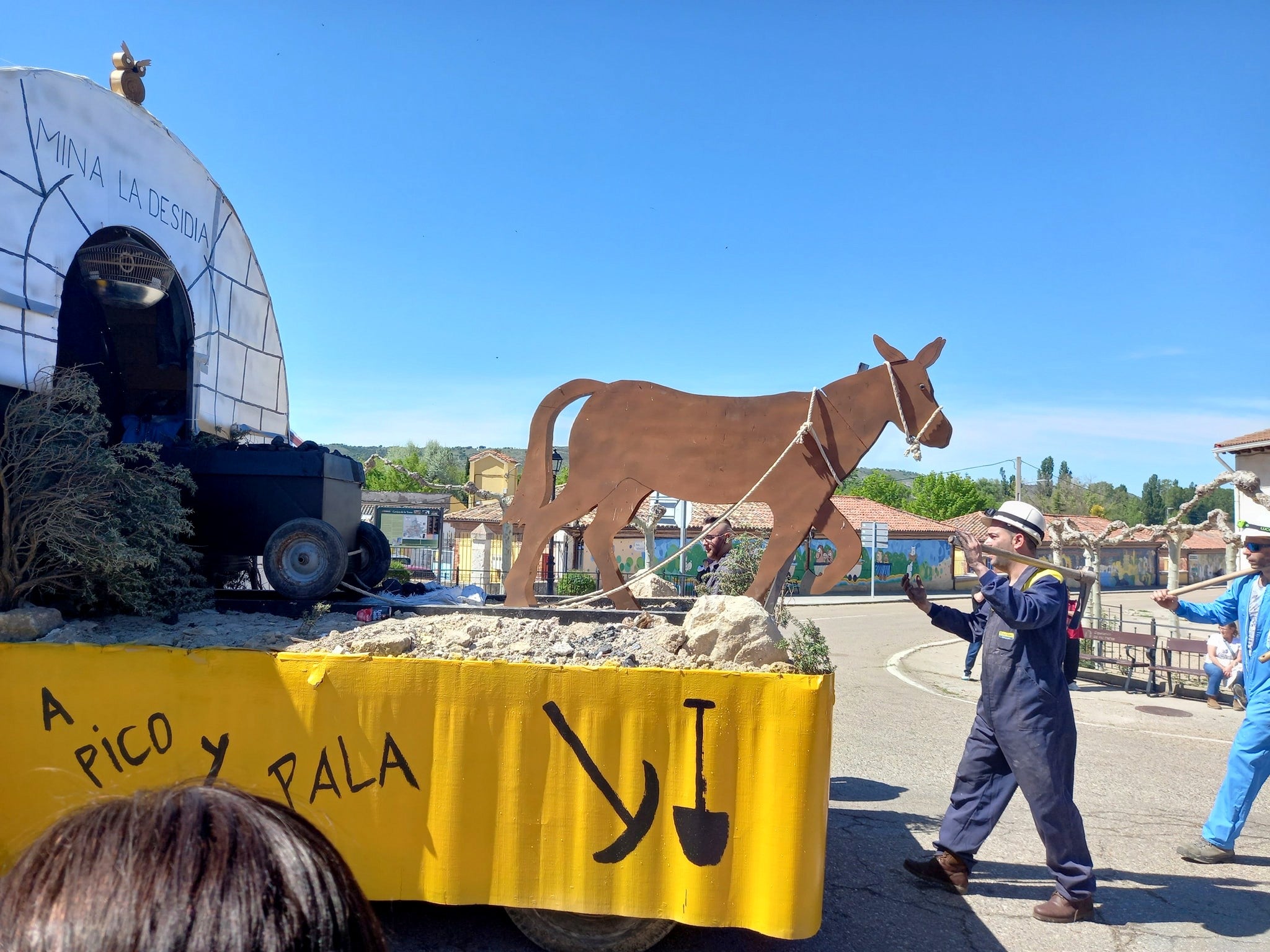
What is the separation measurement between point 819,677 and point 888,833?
284 centimetres

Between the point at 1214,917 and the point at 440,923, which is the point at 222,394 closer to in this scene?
the point at 440,923

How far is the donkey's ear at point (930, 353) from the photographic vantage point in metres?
5.03

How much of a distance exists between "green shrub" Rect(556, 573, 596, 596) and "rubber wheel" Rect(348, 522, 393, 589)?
25.8 ft

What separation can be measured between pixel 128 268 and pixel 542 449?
300 centimetres

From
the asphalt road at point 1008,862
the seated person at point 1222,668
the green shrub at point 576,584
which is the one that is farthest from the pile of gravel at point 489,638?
the seated person at point 1222,668

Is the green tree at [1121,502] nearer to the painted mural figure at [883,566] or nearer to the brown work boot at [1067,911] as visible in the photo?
the painted mural figure at [883,566]

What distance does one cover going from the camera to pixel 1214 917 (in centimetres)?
428

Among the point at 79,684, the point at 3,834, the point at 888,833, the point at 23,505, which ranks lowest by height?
the point at 888,833

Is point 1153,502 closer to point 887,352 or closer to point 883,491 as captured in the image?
point 883,491

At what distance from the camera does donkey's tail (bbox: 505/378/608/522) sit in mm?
5363

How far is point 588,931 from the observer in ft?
11.6

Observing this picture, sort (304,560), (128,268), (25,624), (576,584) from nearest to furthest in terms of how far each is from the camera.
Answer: (25,624) < (304,560) < (128,268) < (576,584)

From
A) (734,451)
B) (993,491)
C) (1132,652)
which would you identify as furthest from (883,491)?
(734,451)

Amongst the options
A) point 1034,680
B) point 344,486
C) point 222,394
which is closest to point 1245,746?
point 1034,680
